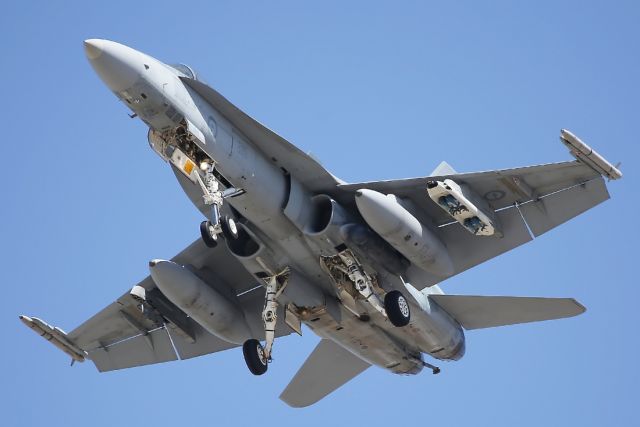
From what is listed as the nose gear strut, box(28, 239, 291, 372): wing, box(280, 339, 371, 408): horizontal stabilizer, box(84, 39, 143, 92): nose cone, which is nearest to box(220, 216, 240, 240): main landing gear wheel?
the nose gear strut

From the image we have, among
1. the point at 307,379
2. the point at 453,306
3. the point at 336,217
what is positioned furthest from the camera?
the point at 307,379

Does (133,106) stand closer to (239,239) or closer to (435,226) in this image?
(239,239)

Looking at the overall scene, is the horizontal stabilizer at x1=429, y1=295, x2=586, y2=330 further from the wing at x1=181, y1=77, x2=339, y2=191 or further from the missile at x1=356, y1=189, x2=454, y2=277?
the wing at x1=181, y1=77, x2=339, y2=191

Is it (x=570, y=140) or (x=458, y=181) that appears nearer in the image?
(x=570, y=140)

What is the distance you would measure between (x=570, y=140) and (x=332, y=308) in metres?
5.09

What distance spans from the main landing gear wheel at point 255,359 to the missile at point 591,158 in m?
6.17

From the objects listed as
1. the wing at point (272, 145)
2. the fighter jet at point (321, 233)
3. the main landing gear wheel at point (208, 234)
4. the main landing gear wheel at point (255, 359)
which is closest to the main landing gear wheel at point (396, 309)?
the fighter jet at point (321, 233)

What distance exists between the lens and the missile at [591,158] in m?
17.9

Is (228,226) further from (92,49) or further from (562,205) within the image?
(562,205)

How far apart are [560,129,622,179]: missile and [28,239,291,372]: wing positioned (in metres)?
6.67

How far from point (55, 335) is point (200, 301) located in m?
3.74

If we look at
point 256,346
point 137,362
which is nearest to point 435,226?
point 256,346

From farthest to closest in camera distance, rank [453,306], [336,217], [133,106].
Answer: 1. [453,306]
2. [336,217]
3. [133,106]

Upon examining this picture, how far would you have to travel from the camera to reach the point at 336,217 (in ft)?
61.6
